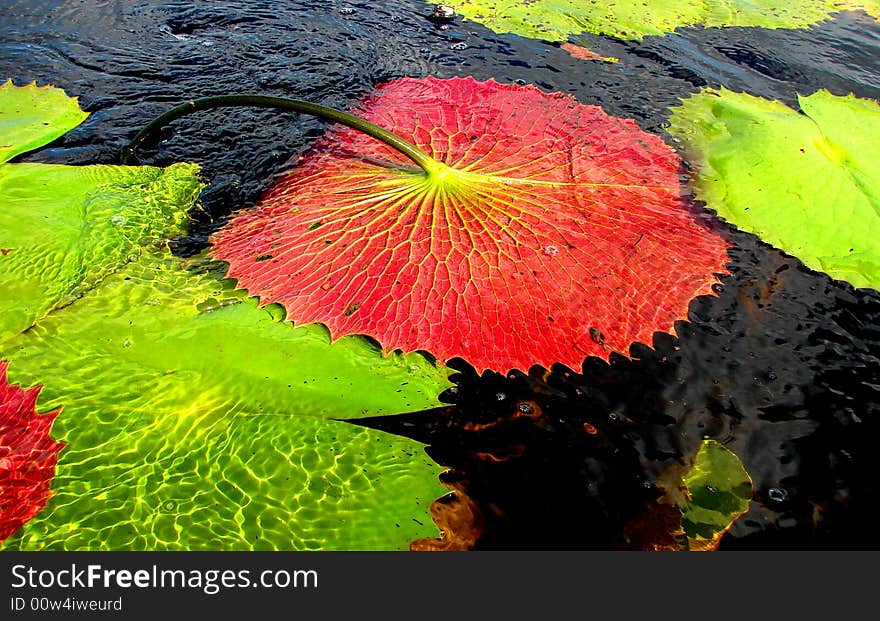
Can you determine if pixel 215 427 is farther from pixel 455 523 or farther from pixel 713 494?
pixel 713 494

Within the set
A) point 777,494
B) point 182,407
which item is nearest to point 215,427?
point 182,407

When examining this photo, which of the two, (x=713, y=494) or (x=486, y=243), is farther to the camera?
(x=486, y=243)

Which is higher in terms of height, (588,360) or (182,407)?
(588,360)

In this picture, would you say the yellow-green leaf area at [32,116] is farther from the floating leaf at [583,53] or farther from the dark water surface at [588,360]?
the floating leaf at [583,53]

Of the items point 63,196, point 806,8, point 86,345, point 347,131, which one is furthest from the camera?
point 806,8

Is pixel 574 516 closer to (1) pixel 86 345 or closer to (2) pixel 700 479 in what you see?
(2) pixel 700 479

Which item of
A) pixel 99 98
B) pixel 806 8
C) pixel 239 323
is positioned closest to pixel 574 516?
pixel 239 323

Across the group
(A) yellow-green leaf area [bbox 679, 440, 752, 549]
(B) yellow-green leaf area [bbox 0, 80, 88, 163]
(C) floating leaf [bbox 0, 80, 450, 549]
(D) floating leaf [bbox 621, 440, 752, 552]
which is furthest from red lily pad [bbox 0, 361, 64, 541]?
(A) yellow-green leaf area [bbox 679, 440, 752, 549]

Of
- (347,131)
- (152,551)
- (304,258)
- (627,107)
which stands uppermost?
(627,107)
